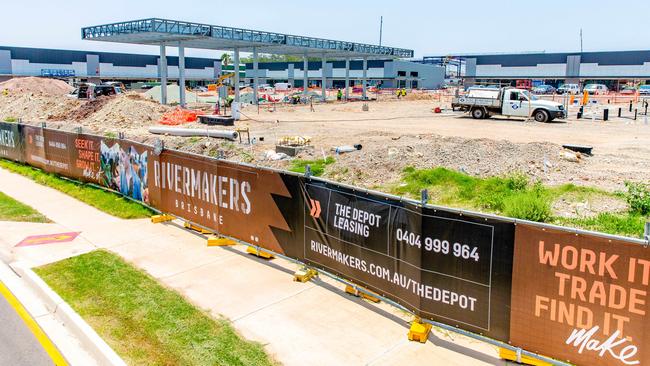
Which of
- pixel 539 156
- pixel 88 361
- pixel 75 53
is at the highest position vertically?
pixel 75 53

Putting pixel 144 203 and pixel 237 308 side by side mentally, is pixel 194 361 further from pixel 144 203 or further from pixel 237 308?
pixel 144 203

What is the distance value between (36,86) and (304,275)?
7056 centimetres

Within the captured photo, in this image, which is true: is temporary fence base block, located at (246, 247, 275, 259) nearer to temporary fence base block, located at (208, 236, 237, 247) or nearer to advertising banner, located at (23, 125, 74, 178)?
temporary fence base block, located at (208, 236, 237, 247)

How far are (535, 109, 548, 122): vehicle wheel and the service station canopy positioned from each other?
94.2ft

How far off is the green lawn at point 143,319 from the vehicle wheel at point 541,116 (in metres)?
33.2

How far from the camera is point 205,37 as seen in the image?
49.5 meters

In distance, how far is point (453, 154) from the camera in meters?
18.3

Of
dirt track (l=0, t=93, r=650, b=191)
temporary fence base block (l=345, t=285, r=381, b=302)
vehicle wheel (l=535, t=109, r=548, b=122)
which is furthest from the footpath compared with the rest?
vehicle wheel (l=535, t=109, r=548, b=122)

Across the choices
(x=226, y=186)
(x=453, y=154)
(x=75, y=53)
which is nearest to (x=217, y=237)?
(x=226, y=186)

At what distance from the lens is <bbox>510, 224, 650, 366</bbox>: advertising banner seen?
17.4 feet

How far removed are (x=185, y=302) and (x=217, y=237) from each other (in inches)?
128

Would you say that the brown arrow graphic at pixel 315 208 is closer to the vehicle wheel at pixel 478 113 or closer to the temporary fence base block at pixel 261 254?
the temporary fence base block at pixel 261 254

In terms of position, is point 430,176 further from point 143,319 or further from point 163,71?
point 163,71

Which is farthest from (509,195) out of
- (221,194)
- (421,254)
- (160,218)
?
(160,218)
